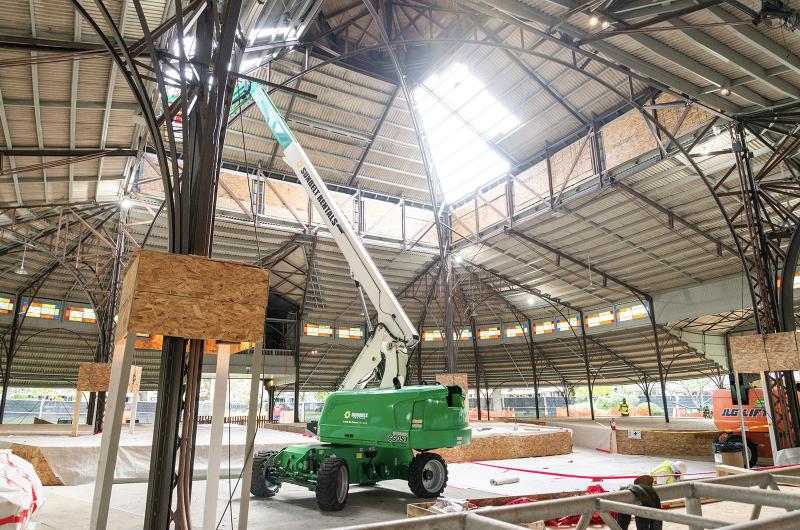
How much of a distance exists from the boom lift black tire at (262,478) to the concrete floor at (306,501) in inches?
9.2

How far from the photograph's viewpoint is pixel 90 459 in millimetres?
12359

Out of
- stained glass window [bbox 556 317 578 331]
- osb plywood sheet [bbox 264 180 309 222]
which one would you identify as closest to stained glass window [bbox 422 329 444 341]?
stained glass window [bbox 556 317 578 331]

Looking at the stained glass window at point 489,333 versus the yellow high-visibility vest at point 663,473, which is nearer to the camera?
the yellow high-visibility vest at point 663,473

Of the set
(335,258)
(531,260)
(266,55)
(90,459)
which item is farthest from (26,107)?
(531,260)

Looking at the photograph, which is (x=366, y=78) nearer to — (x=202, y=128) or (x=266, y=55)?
(x=266, y=55)

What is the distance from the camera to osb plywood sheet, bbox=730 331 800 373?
501 inches

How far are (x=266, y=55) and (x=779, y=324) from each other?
16512 millimetres

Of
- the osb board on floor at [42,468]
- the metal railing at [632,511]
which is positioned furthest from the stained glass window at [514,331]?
the metal railing at [632,511]

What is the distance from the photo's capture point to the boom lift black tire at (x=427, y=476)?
10.7 meters

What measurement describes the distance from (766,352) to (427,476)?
8.93 meters

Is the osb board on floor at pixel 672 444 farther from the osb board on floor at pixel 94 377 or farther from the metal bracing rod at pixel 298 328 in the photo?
the osb board on floor at pixel 94 377

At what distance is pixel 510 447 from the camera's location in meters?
19.4

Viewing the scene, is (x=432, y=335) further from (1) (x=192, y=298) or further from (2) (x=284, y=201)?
(1) (x=192, y=298)

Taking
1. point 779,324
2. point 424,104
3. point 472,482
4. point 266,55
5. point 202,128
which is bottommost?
point 472,482
